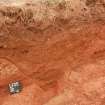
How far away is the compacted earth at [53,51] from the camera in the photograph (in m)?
4.70

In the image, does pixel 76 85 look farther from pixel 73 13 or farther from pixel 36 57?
pixel 73 13

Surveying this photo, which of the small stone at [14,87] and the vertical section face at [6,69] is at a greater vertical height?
the vertical section face at [6,69]

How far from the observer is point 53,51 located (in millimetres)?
4938

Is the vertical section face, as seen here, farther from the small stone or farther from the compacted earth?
the small stone

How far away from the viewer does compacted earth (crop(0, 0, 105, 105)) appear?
15.4ft

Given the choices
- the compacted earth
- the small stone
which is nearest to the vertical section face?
the compacted earth

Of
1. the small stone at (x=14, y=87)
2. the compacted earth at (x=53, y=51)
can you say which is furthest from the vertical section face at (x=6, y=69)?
the small stone at (x=14, y=87)

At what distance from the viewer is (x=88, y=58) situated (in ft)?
16.8

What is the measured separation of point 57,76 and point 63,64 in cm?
19

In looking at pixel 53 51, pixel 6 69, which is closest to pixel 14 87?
pixel 6 69

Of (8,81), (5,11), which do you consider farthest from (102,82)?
(5,11)

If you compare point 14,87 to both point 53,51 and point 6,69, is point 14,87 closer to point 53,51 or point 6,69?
point 6,69

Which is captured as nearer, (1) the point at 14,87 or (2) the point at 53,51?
(1) the point at 14,87

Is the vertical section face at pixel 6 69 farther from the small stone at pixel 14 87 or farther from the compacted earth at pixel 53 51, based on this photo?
the small stone at pixel 14 87
